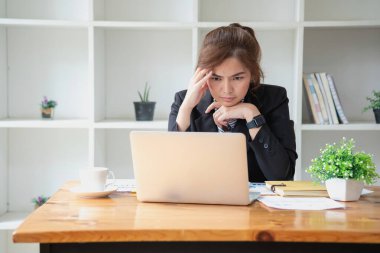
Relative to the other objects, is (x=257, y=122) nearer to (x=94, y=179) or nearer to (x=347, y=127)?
(x=94, y=179)

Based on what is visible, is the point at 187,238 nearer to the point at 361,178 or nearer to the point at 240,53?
the point at 361,178

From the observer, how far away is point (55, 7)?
3.24 meters

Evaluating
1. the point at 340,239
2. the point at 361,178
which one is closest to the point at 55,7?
the point at 361,178

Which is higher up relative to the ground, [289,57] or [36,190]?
[289,57]

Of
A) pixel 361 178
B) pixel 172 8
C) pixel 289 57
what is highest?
pixel 172 8

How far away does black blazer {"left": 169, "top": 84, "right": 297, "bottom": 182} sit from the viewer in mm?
2129

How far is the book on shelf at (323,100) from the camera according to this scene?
2988 millimetres

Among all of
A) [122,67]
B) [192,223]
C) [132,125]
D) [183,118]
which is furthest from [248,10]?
[192,223]

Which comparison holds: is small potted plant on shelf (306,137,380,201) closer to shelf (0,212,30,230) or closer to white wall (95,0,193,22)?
white wall (95,0,193,22)

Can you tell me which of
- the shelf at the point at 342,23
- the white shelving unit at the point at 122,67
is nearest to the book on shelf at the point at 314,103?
the white shelving unit at the point at 122,67

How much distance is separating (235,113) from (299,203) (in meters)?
0.61

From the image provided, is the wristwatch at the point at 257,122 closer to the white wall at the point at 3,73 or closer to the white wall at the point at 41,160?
the white wall at the point at 41,160

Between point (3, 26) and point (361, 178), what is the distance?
2308 mm

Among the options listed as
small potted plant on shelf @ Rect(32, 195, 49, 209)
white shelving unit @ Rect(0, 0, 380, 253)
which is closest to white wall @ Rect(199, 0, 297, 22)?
white shelving unit @ Rect(0, 0, 380, 253)
